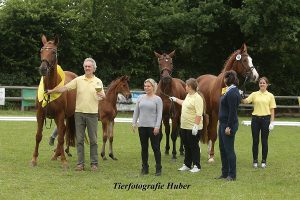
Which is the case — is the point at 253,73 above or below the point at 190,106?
above

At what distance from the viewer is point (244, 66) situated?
36.4ft

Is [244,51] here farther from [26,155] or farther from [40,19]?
[40,19]

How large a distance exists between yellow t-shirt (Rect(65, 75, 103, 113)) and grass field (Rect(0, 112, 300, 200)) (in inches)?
48.1

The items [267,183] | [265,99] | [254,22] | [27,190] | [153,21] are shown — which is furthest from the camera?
[153,21]

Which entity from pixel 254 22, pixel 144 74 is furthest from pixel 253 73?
pixel 144 74

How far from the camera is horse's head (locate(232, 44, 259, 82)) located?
11.0 m

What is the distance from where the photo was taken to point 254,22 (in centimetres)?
2366

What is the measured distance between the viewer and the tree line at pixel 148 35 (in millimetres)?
24891

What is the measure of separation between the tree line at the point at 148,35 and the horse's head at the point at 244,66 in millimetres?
13000

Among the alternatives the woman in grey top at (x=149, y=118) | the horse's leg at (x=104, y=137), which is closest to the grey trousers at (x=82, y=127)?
the woman in grey top at (x=149, y=118)

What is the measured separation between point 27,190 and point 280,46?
65.8 feet

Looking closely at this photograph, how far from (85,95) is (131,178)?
187 cm

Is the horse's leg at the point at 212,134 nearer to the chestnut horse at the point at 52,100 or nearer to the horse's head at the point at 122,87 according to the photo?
the horse's head at the point at 122,87

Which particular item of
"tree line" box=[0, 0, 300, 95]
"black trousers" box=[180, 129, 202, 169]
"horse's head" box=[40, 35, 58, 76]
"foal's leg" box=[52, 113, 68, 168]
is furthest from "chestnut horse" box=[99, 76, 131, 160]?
"tree line" box=[0, 0, 300, 95]
